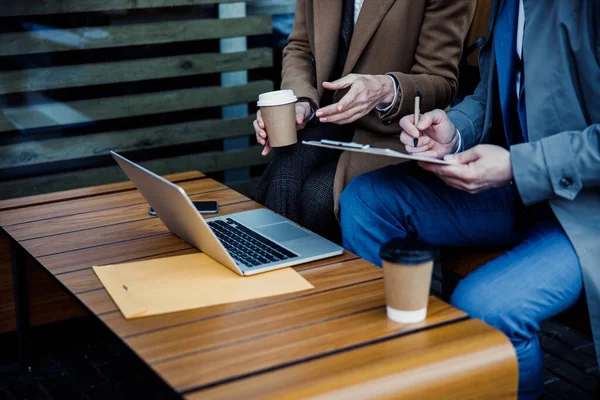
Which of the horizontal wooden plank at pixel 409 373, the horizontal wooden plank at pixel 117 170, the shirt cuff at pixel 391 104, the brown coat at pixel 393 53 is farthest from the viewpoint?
the horizontal wooden plank at pixel 117 170

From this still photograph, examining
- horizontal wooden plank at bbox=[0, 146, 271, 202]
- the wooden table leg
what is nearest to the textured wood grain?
horizontal wooden plank at bbox=[0, 146, 271, 202]

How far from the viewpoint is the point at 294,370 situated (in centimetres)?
137

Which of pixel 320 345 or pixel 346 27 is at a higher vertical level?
pixel 346 27

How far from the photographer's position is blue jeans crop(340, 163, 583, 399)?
1.74m

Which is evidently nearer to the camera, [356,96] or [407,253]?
[407,253]

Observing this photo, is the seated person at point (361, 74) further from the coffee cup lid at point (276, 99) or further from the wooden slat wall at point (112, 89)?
the wooden slat wall at point (112, 89)

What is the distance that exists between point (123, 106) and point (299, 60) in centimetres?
128

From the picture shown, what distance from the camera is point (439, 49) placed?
8.52 feet

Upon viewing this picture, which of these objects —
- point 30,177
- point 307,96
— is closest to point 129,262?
point 307,96

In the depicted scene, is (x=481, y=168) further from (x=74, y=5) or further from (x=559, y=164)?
(x=74, y=5)

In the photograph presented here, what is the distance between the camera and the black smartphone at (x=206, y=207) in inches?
92.0

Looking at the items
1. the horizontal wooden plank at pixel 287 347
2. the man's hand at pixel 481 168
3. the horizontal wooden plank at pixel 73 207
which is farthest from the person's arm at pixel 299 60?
the horizontal wooden plank at pixel 287 347

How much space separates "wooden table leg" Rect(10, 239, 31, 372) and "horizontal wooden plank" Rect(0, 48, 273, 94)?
1.37 metres

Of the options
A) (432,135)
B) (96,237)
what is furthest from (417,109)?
(96,237)
